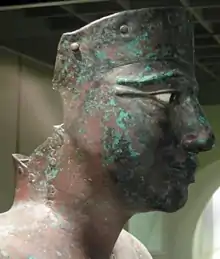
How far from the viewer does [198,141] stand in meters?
1.22

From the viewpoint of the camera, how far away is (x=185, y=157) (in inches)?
48.8

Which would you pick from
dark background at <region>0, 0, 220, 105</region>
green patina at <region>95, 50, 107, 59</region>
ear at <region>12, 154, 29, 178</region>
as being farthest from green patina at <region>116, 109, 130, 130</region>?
dark background at <region>0, 0, 220, 105</region>

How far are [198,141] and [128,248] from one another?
33 cm

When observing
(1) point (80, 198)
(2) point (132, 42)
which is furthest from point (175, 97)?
(1) point (80, 198)

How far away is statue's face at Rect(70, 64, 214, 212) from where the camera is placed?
122 cm

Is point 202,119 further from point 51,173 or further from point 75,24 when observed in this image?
point 75,24

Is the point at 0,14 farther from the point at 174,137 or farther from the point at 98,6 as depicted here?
the point at 174,137

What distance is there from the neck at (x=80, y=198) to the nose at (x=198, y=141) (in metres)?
0.15

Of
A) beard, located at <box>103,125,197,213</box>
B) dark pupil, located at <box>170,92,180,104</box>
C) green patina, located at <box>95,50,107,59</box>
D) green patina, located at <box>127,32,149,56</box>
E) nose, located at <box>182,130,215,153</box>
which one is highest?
green patina, located at <box>127,32,149,56</box>

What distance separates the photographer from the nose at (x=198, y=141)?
1.22 meters

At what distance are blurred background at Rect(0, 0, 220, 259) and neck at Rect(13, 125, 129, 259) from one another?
80 centimetres

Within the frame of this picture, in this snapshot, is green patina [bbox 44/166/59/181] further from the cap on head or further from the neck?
the cap on head

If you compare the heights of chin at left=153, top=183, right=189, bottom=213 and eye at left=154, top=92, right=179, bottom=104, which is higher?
eye at left=154, top=92, right=179, bottom=104

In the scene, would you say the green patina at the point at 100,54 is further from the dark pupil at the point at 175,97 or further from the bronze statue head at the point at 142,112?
the dark pupil at the point at 175,97
